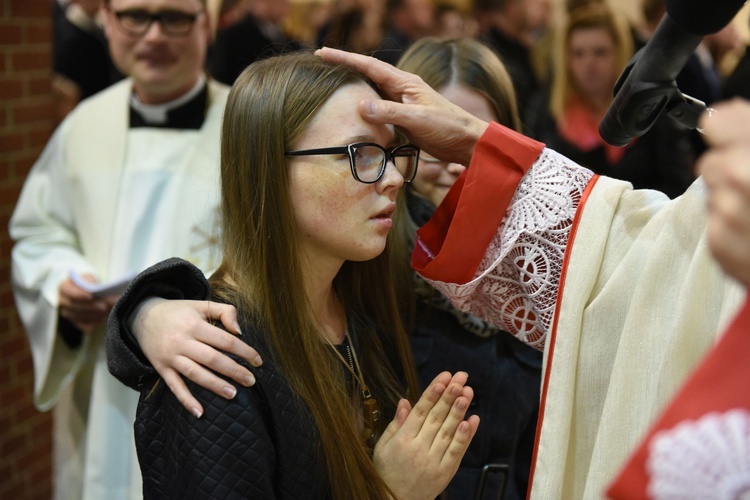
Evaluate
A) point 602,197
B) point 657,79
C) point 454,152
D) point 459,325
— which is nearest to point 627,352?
point 602,197

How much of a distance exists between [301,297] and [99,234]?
47.8 inches

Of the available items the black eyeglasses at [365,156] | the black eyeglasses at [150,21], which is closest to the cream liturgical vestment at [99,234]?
the black eyeglasses at [150,21]

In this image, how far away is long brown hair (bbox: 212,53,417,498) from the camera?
1.38m

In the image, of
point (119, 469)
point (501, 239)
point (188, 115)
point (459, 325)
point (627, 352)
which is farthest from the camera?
point (188, 115)

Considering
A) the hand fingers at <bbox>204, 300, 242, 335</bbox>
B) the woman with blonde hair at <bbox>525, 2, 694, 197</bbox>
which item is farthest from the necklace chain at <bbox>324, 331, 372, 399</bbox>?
the woman with blonde hair at <bbox>525, 2, 694, 197</bbox>

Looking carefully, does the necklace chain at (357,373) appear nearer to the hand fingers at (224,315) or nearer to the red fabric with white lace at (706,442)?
the hand fingers at (224,315)

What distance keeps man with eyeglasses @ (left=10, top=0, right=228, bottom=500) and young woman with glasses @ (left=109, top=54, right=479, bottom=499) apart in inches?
Result: 34.2

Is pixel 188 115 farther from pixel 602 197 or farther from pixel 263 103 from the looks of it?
pixel 602 197

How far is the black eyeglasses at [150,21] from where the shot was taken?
2447 millimetres

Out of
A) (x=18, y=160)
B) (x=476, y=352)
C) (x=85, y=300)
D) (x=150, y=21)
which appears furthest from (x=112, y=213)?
(x=476, y=352)

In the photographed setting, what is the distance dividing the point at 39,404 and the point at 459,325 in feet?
4.29

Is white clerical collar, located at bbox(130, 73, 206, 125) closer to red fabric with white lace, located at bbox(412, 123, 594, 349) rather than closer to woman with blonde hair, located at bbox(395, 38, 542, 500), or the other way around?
woman with blonde hair, located at bbox(395, 38, 542, 500)

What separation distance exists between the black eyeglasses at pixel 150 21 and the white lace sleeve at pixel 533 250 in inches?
51.6

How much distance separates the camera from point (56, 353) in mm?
2475
